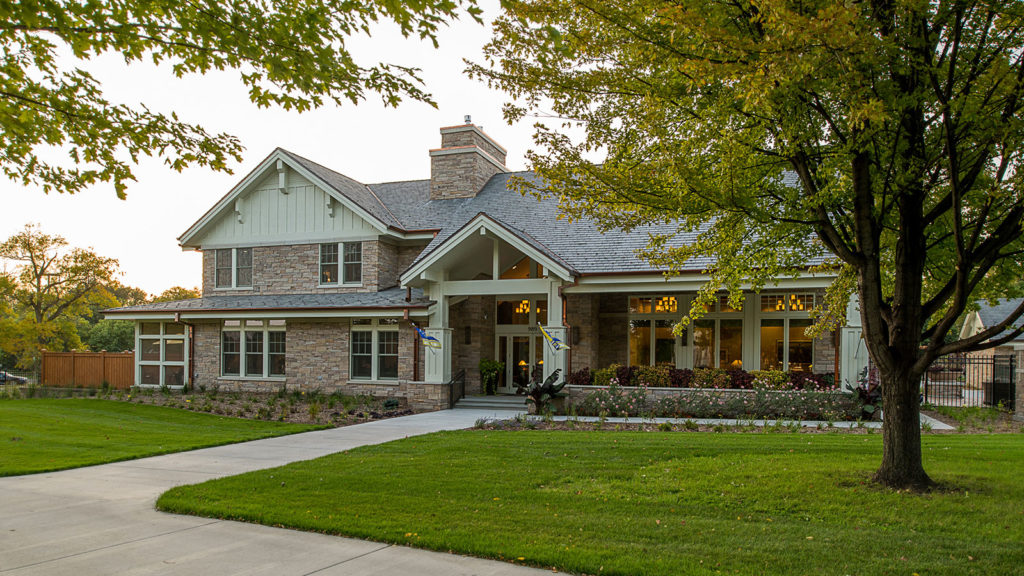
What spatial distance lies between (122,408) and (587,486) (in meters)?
15.1

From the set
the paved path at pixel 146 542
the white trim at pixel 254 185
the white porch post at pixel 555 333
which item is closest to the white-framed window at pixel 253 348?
the white trim at pixel 254 185

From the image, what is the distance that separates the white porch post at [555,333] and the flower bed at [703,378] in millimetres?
398

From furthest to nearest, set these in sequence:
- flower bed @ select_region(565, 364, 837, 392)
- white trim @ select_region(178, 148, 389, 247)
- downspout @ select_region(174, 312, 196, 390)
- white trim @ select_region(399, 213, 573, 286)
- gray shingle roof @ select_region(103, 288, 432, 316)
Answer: downspout @ select_region(174, 312, 196, 390), white trim @ select_region(178, 148, 389, 247), gray shingle roof @ select_region(103, 288, 432, 316), white trim @ select_region(399, 213, 573, 286), flower bed @ select_region(565, 364, 837, 392)

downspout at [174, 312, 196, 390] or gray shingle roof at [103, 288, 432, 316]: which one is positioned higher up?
gray shingle roof at [103, 288, 432, 316]

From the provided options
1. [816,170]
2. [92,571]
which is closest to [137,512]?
[92,571]

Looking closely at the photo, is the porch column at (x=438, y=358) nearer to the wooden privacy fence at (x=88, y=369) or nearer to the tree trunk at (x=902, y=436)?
the wooden privacy fence at (x=88, y=369)

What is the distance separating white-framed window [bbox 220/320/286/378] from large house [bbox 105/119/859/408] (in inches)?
1.6

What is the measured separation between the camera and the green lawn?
10914 millimetres

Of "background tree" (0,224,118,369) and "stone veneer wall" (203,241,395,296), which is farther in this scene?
"background tree" (0,224,118,369)

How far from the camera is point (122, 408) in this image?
18672 mm

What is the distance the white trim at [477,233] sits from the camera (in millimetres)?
17406

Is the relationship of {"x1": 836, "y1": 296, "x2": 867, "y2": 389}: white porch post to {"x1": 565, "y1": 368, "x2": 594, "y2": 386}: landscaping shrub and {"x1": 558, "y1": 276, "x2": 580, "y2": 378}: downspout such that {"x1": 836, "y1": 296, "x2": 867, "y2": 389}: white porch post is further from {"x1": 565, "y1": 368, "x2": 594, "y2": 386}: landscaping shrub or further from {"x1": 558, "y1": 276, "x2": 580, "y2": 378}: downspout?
{"x1": 558, "y1": 276, "x2": 580, "y2": 378}: downspout

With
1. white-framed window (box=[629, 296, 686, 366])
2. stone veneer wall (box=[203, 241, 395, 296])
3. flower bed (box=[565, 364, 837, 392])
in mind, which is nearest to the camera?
flower bed (box=[565, 364, 837, 392])

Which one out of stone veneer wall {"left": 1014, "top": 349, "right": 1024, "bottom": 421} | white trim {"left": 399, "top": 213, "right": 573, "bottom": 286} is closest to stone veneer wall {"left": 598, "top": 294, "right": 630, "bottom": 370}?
white trim {"left": 399, "top": 213, "right": 573, "bottom": 286}
